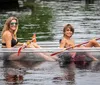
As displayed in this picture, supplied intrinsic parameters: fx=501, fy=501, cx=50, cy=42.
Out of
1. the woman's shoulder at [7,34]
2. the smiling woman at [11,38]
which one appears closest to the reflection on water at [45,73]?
the smiling woman at [11,38]

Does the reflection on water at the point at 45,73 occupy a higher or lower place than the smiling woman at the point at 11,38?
lower

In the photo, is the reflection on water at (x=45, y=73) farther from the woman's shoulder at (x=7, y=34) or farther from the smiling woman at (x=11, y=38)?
the woman's shoulder at (x=7, y=34)

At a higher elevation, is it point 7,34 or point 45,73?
point 7,34

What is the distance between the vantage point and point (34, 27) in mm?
23922

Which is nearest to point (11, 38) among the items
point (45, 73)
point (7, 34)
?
point (7, 34)

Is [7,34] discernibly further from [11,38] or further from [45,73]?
[45,73]

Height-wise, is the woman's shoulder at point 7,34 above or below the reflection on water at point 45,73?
above

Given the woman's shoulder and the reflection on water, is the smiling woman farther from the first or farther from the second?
the reflection on water

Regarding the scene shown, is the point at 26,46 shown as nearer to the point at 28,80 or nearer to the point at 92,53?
the point at 92,53

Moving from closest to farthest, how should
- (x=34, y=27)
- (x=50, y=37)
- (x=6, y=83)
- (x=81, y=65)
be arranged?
(x=6, y=83) < (x=81, y=65) < (x=50, y=37) < (x=34, y=27)

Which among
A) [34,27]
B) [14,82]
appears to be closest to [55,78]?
[14,82]

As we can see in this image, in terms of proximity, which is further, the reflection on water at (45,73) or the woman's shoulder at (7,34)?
the woman's shoulder at (7,34)

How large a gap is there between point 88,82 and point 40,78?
110 cm

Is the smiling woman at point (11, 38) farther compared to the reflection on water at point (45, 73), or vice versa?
the smiling woman at point (11, 38)
